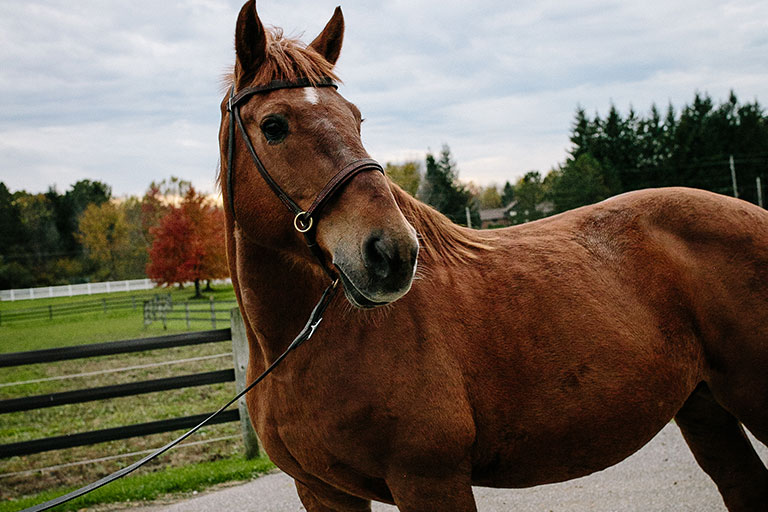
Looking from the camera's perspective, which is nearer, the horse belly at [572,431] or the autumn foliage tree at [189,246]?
the horse belly at [572,431]

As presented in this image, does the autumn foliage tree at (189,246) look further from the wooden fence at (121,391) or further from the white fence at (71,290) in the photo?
the wooden fence at (121,391)

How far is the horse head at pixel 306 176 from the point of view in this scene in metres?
1.63

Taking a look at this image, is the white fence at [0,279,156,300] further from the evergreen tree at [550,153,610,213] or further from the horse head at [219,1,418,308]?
the horse head at [219,1,418,308]

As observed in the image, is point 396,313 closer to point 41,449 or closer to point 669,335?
point 669,335

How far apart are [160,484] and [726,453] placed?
15.4 feet

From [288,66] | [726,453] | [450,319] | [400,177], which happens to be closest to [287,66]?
[288,66]

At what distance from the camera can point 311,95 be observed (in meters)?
1.91

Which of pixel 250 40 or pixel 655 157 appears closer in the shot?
pixel 250 40

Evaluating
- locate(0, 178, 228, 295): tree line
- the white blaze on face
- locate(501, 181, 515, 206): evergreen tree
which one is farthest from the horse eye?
locate(501, 181, 515, 206): evergreen tree

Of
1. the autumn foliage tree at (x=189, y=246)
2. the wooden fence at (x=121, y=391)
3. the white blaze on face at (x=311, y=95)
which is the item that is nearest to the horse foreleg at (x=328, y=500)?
the white blaze on face at (x=311, y=95)

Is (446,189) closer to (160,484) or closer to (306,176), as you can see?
(160,484)

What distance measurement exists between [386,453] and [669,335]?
1346 millimetres

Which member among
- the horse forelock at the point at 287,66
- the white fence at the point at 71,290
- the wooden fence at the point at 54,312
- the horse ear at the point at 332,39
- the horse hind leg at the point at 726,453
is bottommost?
the wooden fence at the point at 54,312

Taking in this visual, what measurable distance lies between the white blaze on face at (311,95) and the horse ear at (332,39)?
45 cm
